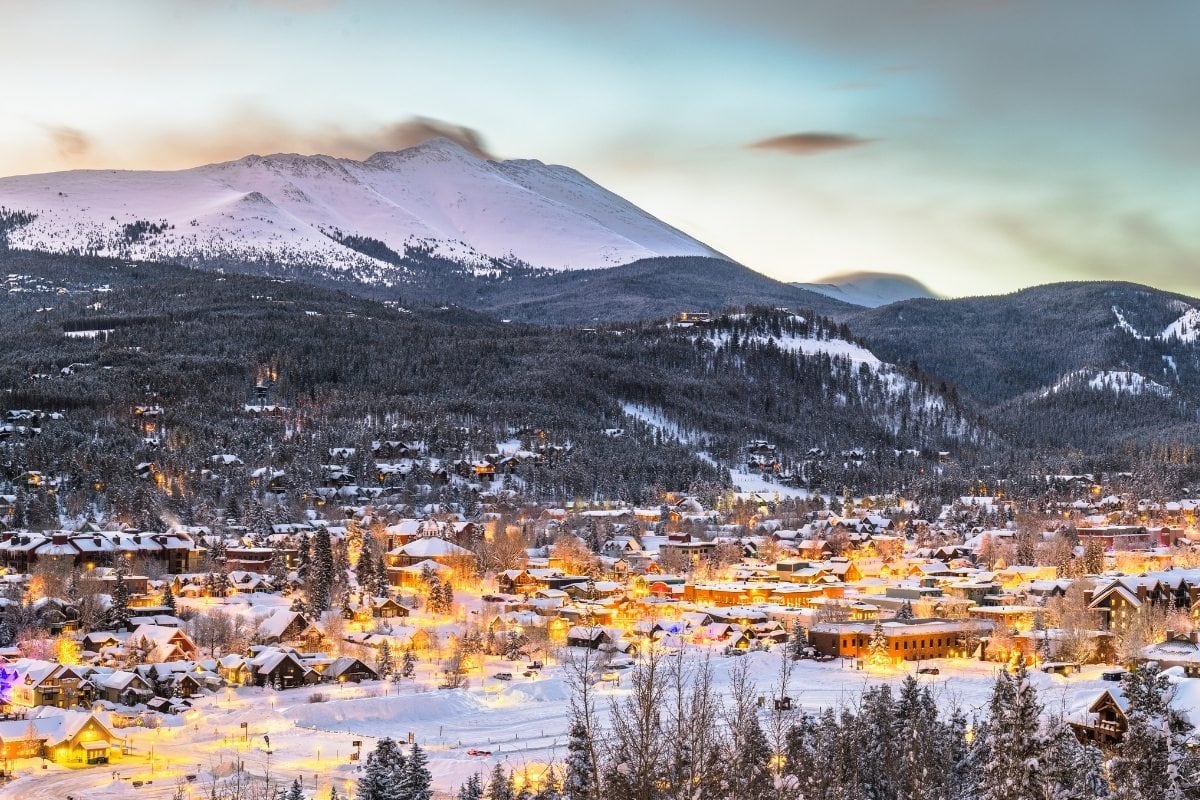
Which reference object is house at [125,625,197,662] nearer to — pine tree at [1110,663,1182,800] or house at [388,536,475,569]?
house at [388,536,475,569]

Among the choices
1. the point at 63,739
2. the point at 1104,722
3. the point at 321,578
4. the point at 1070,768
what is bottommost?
the point at 63,739

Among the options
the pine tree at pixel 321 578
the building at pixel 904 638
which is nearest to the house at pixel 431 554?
the pine tree at pixel 321 578

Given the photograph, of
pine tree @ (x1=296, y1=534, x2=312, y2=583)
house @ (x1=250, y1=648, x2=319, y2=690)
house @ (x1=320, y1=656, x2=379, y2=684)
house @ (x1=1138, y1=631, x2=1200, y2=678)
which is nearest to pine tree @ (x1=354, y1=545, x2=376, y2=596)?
pine tree @ (x1=296, y1=534, x2=312, y2=583)

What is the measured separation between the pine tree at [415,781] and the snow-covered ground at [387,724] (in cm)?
496

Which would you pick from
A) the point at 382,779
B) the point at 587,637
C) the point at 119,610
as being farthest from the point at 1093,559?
the point at 382,779

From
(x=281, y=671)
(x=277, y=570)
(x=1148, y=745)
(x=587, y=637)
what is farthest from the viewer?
(x=277, y=570)

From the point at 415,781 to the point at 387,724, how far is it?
1609 centimetres

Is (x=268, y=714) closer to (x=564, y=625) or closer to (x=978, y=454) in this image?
(x=564, y=625)

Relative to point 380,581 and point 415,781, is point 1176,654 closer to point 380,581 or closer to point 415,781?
point 415,781

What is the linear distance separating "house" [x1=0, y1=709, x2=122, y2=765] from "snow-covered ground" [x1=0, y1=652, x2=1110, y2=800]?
25.1 inches

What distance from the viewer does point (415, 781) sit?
3562 centimetres

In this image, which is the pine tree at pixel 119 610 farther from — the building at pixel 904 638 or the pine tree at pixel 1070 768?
the pine tree at pixel 1070 768

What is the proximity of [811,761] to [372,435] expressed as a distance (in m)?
108

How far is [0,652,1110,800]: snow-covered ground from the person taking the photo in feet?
140
